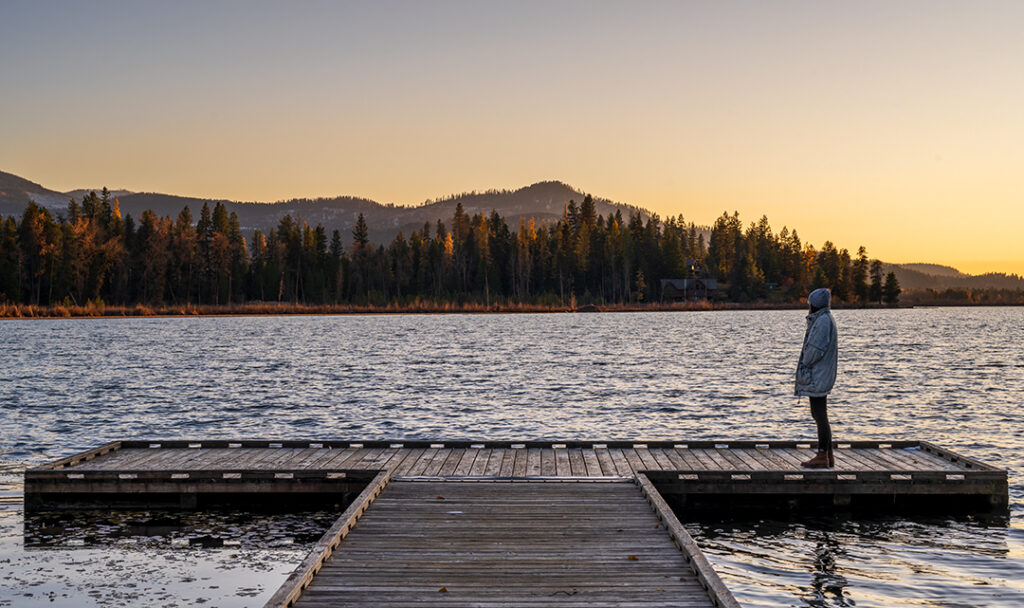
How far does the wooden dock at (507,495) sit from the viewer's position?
8062 millimetres

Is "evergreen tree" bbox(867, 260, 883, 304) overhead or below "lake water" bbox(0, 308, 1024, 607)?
overhead

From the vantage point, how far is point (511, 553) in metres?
9.09

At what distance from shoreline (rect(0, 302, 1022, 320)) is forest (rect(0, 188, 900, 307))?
1.55m

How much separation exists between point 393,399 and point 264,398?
190 inches

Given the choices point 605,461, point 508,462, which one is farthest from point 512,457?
point 605,461

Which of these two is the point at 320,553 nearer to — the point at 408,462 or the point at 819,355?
the point at 408,462

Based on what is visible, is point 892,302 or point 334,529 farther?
point 892,302

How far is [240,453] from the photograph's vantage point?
15.1 m

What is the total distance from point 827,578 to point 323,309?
143 meters

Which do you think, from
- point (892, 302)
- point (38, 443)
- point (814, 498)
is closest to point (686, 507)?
point (814, 498)

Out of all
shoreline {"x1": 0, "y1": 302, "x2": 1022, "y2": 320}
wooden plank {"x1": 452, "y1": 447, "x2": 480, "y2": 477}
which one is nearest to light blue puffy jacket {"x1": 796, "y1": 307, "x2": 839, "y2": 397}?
wooden plank {"x1": 452, "y1": 447, "x2": 480, "y2": 477}

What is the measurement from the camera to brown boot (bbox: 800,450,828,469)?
13.1 meters

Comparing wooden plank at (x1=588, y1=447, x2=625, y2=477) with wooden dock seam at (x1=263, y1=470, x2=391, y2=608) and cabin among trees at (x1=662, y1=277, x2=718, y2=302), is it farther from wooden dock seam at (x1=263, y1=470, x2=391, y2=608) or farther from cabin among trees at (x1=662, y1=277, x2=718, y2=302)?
cabin among trees at (x1=662, y1=277, x2=718, y2=302)

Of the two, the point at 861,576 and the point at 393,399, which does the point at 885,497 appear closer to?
the point at 861,576
